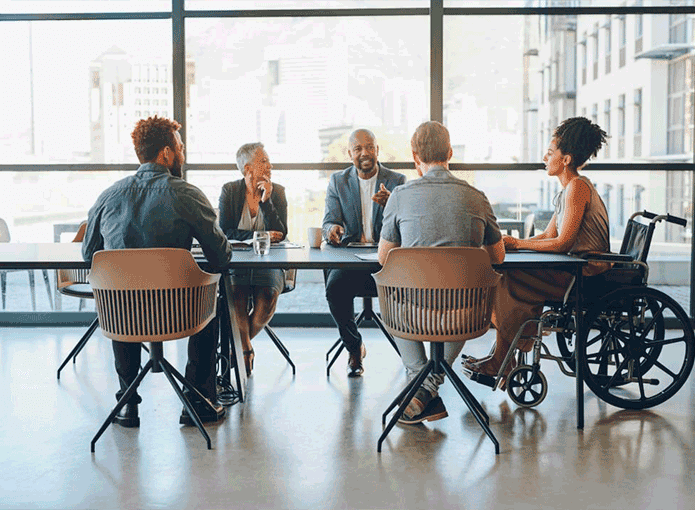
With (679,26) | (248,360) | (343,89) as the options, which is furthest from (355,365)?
(679,26)

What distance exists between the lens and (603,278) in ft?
12.7

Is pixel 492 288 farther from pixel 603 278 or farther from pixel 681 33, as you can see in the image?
pixel 681 33

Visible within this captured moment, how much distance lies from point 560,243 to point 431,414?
3.36 feet

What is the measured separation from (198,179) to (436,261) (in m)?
3.42

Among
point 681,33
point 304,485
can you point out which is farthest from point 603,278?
point 681,33

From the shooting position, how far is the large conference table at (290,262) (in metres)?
3.52

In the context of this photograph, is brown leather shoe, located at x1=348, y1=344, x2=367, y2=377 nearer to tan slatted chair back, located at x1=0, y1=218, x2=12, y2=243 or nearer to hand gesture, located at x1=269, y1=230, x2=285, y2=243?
hand gesture, located at x1=269, y1=230, x2=285, y2=243

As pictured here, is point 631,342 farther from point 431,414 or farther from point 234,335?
point 234,335

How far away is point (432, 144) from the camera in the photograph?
3.51 metres

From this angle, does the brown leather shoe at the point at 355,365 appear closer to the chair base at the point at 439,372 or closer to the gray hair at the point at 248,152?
the chair base at the point at 439,372

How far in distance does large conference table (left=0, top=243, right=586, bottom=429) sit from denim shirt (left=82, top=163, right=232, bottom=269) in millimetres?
232

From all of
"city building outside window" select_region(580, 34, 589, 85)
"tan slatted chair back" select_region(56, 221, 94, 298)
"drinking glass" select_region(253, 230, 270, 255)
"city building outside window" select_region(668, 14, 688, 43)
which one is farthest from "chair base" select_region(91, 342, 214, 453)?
"city building outside window" select_region(668, 14, 688, 43)

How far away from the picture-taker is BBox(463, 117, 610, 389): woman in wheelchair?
3.88 meters

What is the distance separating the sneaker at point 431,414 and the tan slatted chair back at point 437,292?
486mm
